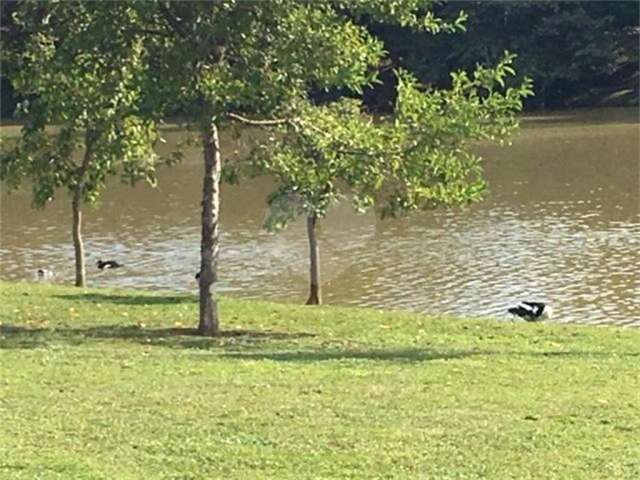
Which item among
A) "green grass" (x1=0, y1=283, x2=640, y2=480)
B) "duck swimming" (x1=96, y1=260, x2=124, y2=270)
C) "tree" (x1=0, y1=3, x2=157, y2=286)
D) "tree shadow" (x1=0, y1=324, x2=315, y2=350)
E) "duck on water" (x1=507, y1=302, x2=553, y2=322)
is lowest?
"duck swimming" (x1=96, y1=260, x2=124, y2=270)

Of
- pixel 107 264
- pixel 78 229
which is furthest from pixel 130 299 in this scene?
pixel 107 264

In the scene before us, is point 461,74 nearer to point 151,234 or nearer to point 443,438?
point 443,438

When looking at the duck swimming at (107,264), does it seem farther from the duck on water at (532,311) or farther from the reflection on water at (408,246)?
the duck on water at (532,311)

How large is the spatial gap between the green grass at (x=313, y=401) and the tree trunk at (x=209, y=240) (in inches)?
11.7

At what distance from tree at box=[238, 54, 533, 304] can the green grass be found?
65.4 inches

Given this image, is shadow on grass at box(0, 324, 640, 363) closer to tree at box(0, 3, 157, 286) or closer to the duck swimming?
tree at box(0, 3, 157, 286)

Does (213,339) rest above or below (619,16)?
→ below

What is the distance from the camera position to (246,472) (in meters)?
7.92

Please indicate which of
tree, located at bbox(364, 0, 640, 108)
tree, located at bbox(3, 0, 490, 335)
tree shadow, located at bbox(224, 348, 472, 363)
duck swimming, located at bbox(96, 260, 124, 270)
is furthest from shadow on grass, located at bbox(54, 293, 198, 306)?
tree, located at bbox(364, 0, 640, 108)

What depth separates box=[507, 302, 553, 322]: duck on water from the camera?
1891cm

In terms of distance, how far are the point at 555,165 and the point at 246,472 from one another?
109 ft

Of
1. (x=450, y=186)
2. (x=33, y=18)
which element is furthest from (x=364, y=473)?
(x=33, y=18)

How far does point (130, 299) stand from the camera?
62.1 ft

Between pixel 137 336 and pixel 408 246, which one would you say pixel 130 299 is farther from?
pixel 408 246
